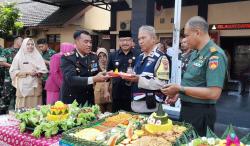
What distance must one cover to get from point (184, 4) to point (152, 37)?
25.8 ft

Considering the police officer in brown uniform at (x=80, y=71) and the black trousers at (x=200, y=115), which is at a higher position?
the police officer in brown uniform at (x=80, y=71)

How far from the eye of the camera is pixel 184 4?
10258mm

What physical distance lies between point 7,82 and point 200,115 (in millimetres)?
4526

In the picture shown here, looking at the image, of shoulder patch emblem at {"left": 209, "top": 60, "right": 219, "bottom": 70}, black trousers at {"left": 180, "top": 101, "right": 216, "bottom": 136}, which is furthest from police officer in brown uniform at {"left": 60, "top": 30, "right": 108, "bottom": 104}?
shoulder patch emblem at {"left": 209, "top": 60, "right": 219, "bottom": 70}

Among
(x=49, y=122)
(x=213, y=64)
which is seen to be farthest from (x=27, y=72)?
(x=213, y=64)

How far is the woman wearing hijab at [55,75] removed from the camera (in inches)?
184

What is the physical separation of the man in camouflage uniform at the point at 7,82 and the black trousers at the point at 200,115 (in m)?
4.32

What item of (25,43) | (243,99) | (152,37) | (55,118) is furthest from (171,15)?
(55,118)

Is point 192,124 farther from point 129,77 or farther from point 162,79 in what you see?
point 129,77

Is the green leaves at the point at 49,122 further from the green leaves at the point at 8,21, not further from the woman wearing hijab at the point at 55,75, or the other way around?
the green leaves at the point at 8,21

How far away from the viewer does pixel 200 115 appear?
2381 millimetres

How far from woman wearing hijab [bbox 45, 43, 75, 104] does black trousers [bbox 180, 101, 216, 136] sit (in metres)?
2.71

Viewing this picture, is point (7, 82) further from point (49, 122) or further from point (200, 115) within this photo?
point (200, 115)

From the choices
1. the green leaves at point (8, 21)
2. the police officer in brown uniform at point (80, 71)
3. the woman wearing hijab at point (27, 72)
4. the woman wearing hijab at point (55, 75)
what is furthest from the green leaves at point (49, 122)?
the green leaves at point (8, 21)
